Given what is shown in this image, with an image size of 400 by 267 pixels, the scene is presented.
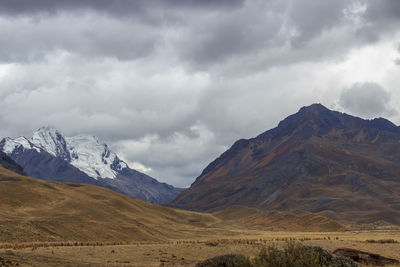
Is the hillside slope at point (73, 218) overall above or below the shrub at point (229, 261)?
above

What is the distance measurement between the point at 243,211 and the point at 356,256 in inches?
5712

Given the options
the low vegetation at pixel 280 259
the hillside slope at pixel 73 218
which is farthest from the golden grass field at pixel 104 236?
the low vegetation at pixel 280 259

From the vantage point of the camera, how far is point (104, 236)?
61344mm

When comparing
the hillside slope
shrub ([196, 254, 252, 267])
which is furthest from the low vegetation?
the hillside slope

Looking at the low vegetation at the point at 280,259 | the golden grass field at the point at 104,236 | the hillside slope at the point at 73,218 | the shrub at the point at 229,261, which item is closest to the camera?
the low vegetation at the point at 280,259

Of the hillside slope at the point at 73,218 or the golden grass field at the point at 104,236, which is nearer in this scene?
the golden grass field at the point at 104,236

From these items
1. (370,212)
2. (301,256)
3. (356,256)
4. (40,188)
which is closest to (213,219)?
(370,212)

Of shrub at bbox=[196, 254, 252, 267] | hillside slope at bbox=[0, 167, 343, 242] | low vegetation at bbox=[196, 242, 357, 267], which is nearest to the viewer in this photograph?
low vegetation at bbox=[196, 242, 357, 267]

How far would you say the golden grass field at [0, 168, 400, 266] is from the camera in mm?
30891

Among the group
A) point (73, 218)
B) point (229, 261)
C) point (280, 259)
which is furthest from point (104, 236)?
point (280, 259)

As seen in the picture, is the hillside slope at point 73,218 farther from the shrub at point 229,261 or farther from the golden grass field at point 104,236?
the shrub at point 229,261

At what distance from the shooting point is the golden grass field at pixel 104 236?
101 feet

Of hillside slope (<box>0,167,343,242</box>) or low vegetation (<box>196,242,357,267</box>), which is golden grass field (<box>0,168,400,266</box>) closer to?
hillside slope (<box>0,167,343,242</box>)

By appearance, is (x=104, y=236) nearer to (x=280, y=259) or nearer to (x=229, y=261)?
Answer: (x=229, y=261)
